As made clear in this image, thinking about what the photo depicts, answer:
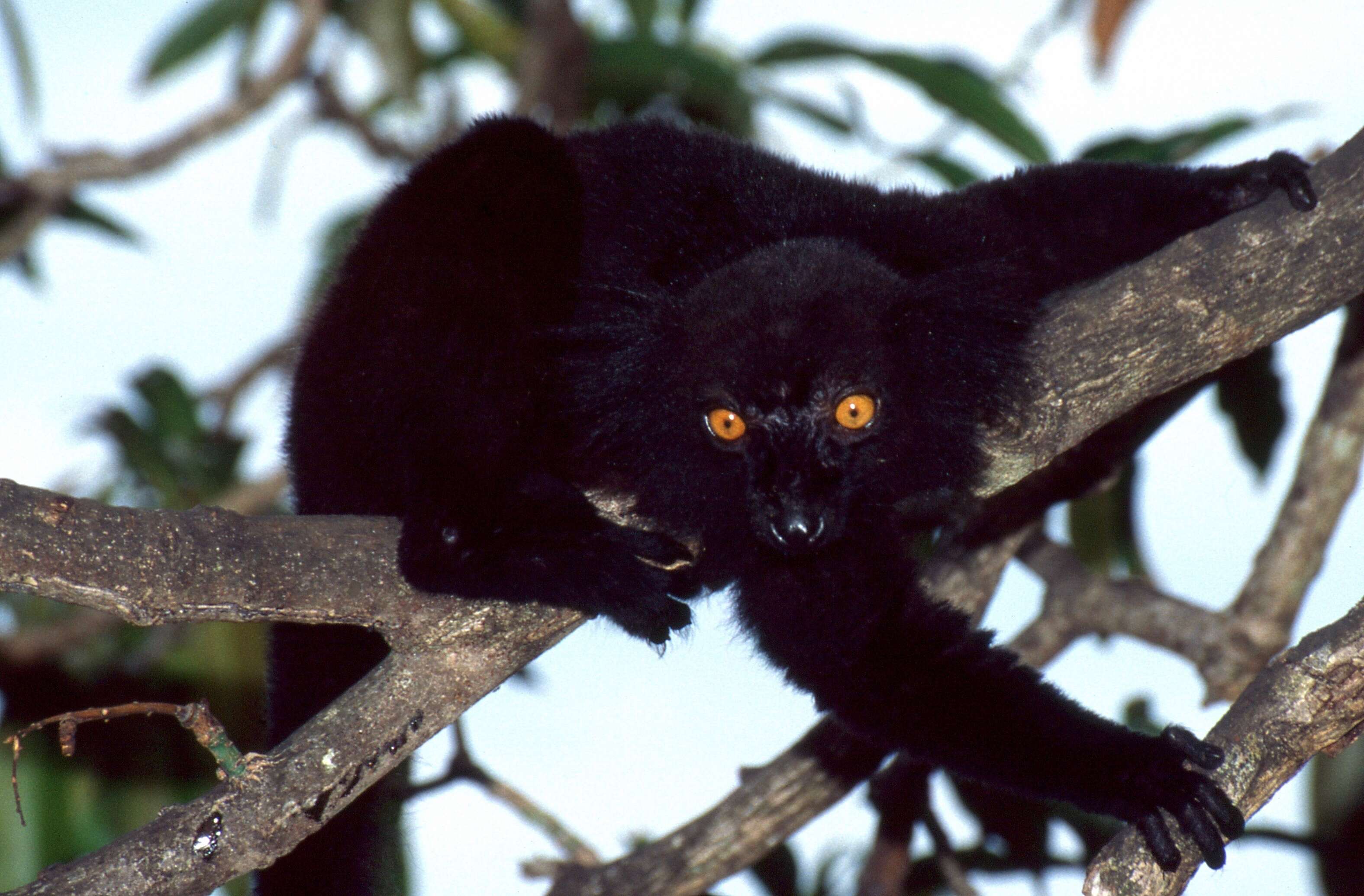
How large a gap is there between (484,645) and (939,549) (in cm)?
188

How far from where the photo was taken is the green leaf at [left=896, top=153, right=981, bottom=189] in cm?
496

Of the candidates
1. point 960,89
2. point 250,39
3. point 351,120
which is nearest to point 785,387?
point 960,89

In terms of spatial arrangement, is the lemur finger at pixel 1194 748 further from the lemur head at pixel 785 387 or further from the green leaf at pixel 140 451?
the green leaf at pixel 140 451

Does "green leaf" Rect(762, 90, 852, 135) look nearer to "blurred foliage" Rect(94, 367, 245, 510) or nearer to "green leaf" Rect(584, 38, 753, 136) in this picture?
"green leaf" Rect(584, 38, 753, 136)

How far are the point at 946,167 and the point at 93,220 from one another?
3768 millimetres

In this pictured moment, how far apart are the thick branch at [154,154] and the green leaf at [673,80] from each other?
1.31m

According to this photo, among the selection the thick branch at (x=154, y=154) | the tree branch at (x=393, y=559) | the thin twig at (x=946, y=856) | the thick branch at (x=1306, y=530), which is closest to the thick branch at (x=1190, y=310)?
the tree branch at (x=393, y=559)

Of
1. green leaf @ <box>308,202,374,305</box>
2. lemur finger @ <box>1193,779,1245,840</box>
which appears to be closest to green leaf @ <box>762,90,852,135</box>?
green leaf @ <box>308,202,374,305</box>

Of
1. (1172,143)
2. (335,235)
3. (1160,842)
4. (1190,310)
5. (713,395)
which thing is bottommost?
(1160,842)

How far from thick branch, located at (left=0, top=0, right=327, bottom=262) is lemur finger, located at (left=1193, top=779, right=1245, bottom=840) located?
14.4 ft

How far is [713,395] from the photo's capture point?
3.23m

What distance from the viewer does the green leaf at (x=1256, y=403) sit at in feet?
14.6

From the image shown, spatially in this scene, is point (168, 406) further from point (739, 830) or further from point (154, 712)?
point (154, 712)

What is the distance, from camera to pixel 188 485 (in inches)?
198
